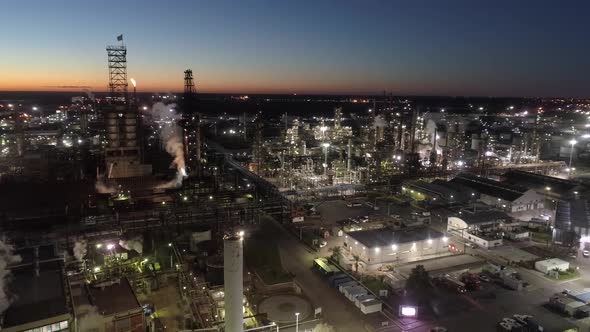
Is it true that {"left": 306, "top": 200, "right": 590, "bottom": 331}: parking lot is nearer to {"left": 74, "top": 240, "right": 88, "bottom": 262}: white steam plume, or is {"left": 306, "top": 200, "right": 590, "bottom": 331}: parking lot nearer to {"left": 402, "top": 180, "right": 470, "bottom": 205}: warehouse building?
{"left": 402, "top": 180, "right": 470, "bottom": 205}: warehouse building

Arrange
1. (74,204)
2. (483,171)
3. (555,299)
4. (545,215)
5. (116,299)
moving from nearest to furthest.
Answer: (116,299) < (555,299) < (74,204) < (545,215) < (483,171)

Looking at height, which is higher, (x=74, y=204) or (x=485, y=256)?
(x=74, y=204)

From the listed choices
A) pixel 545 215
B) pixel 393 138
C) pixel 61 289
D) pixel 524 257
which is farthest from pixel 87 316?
pixel 393 138

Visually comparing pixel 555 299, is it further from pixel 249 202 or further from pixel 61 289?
pixel 61 289

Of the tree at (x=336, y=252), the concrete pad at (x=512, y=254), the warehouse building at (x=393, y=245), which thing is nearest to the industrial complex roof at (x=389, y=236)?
the warehouse building at (x=393, y=245)

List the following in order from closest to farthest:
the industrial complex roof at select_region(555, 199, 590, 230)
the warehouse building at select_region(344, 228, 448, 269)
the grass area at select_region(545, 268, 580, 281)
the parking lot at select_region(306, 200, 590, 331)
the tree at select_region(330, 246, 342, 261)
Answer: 1. the parking lot at select_region(306, 200, 590, 331)
2. the grass area at select_region(545, 268, 580, 281)
3. the warehouse building at select_region(344, 228, 448, 269)
4. the tree at select_region(330, 246, 342, 261)
5. the industrial complex roof at select_region(555, 199, 590, 230)

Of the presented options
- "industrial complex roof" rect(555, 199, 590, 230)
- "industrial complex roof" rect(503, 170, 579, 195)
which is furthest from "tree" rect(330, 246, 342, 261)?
"industrial complex roof" rect(503, 170, 579, 195)

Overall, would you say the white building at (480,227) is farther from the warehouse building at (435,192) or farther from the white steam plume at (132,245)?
the white steam plume at (132,245)
